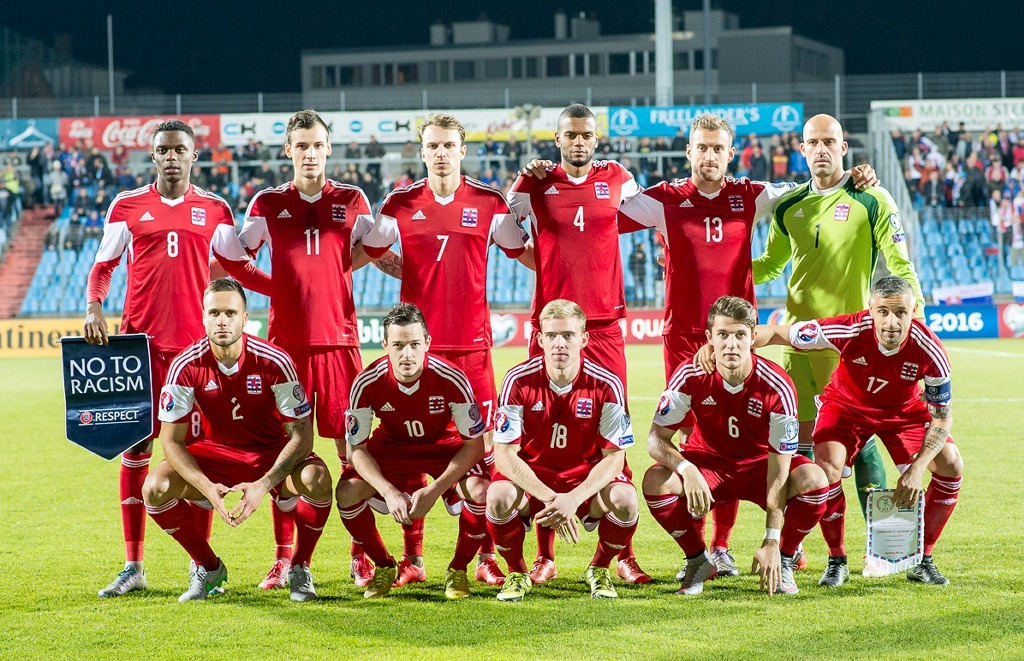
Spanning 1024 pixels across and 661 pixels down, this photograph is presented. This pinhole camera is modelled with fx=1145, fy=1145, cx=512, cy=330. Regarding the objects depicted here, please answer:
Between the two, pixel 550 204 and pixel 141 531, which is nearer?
pixel 141 531

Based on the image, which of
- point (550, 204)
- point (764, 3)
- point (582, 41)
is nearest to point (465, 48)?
point (582, 41)

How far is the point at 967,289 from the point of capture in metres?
21.3

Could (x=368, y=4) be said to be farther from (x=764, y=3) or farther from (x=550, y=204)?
(x=550, y=204)

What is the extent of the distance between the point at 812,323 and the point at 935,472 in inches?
33.2

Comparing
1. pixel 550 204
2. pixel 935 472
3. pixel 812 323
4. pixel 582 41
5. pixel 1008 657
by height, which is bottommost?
pixel 1008 657

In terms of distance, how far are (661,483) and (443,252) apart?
1.53m

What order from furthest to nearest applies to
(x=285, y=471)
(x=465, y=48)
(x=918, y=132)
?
(x=465, y=48) < (x=918, y=132) < (x=285, y=471)

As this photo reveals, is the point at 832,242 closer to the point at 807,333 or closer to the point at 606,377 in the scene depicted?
the point at 807,333

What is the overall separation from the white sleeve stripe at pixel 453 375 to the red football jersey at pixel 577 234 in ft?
2.52

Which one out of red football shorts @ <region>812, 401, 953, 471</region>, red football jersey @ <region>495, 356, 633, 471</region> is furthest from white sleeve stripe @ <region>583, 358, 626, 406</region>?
red football shorts @ <region>812, 401, 953, 471</region>

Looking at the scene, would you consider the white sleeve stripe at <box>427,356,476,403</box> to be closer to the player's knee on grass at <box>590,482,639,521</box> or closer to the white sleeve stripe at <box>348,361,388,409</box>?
the white sleeve stripe at <box>348,361,388,409</box>

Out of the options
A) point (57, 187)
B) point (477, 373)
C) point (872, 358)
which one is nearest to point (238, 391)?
point (477, 373)

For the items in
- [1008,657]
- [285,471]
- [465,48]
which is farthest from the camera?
[465,48]

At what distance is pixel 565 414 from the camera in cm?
492
